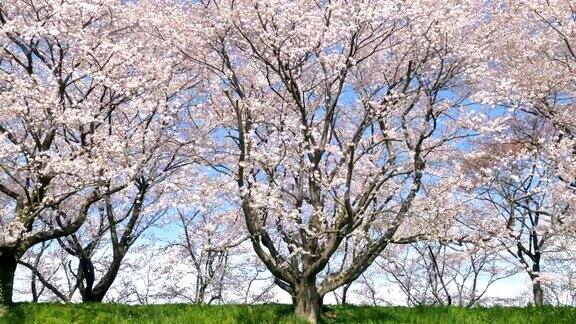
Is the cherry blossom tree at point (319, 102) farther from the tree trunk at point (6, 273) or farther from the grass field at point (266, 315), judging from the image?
the tree trunk at point (6, 273)

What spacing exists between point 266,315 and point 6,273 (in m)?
6.97

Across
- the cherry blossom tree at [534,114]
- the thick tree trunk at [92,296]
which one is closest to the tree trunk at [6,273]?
the thick tree trunk at [92,296]

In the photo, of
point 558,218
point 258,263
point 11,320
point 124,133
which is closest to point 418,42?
point 558,218

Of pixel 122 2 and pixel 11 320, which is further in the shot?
pixel 122 2

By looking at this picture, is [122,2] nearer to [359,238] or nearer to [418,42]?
[418,42]

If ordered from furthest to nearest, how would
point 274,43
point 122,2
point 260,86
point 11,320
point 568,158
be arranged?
point 122,2, point 260,86, point 568,158, point 274,43, point 11,320

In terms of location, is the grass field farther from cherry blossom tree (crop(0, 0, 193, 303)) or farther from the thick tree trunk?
the thick tree trunk

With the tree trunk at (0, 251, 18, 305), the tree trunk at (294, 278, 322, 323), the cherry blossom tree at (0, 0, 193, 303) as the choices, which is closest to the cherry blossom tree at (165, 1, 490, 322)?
the tree trunk at (294, 278, 322, 323)

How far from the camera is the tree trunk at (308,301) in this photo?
1286 cm

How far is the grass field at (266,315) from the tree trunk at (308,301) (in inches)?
16.5

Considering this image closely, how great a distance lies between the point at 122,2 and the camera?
762 inches

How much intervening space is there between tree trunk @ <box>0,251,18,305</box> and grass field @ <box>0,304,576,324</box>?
A: 441 mm

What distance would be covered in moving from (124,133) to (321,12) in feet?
26.2

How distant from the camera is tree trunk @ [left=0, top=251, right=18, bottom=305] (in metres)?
14.2
